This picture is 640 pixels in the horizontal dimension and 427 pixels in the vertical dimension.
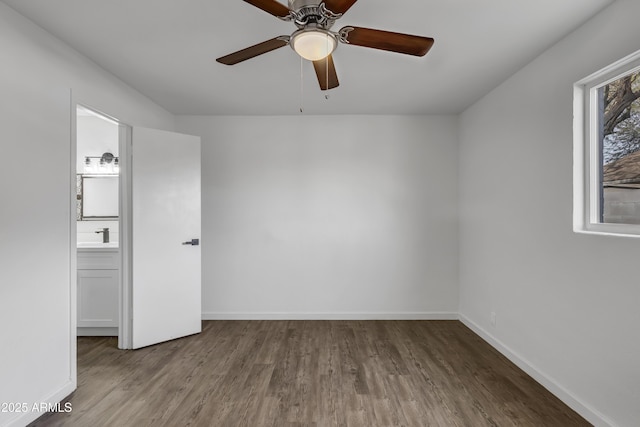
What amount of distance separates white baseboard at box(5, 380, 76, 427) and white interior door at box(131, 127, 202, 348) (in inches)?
31.0

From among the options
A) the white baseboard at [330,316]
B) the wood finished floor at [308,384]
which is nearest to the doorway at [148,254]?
the wood finished floor at [308,384]

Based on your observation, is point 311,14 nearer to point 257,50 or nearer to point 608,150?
point 257,50

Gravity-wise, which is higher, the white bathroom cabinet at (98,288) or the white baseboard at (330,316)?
the white bathroom cabinet at (98,288)

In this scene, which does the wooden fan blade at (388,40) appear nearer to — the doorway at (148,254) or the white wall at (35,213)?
the white wall at (35,213)

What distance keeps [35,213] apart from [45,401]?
1.23 m

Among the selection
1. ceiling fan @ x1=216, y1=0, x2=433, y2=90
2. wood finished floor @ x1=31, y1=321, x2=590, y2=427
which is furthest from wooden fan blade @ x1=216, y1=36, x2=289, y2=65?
wood finished floor @ x1=31, y1=321, x2=590, y2=427

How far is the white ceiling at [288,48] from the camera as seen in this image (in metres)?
1.95

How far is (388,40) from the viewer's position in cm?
161

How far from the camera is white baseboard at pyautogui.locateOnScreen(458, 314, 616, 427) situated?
199cm

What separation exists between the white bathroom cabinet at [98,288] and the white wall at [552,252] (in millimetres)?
3786

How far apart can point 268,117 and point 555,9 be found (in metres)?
2.96

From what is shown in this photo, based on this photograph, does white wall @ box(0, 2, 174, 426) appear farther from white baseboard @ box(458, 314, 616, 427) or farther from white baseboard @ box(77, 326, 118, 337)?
white baseboard @ box(458, 314, 616, 427)

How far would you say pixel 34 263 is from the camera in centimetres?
211

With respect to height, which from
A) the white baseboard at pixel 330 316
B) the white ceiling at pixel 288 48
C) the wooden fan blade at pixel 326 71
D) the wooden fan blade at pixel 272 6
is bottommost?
the white baseboard at pixel 330 316
